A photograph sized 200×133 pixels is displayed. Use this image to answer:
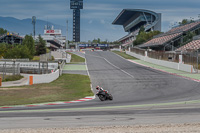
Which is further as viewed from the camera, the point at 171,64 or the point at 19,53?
the point at 19,53

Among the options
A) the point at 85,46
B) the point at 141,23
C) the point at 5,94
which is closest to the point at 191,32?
the point at 5,94

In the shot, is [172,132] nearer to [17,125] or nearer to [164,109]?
[164,109]

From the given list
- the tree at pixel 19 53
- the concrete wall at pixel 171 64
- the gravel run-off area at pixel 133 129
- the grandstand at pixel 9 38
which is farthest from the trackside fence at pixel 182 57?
the grandstand at pixel 9 38

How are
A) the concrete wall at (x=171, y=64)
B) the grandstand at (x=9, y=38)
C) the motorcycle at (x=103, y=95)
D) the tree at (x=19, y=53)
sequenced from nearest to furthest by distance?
the motorcycle at (x=103, y=95) < the concrete wall at (x=171, y=64) < the tree at (x=19, y=53) < the grandstand at (x=9, y=38)

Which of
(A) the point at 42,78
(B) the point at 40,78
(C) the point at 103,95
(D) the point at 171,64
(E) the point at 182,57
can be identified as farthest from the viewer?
(D) the point at 171,64

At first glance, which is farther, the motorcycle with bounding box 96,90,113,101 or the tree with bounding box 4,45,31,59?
the tree with bounding box 4,45,31,59

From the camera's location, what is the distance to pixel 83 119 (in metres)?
11.8

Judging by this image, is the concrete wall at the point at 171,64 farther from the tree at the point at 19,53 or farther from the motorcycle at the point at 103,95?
the tree at the point at 19,53

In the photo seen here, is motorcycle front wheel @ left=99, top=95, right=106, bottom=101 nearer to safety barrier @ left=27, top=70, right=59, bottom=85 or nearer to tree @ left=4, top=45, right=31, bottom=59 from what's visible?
safety barrier @ left=27, top=70, right=59, bottom=85

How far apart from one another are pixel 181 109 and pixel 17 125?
765 centimetres

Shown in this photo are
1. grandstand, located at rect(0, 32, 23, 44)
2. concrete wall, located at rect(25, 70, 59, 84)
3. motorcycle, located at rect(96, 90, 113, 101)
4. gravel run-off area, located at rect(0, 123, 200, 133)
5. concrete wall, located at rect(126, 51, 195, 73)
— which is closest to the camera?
gravel run-off area, located at rect(0, 123, 200, 133)

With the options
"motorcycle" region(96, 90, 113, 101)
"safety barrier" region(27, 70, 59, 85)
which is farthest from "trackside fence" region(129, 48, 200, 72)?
"motorcycle" region(96, 90, 113, 101)

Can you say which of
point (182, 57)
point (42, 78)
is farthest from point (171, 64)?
point (42, 78)

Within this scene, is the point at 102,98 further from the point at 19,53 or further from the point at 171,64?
the point at 19,53
